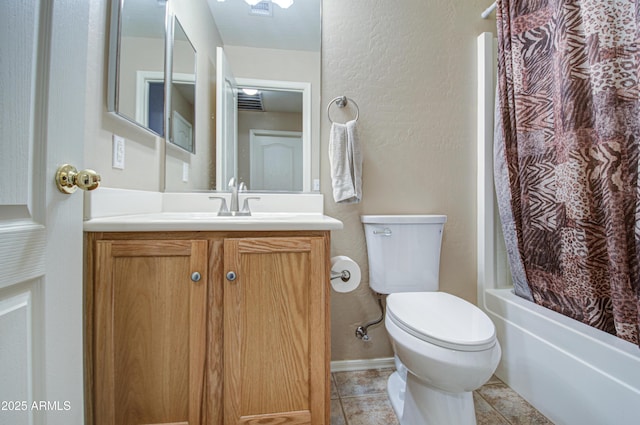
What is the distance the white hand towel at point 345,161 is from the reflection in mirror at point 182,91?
0.74 meters

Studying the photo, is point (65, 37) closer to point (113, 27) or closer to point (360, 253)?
point (113, 27)

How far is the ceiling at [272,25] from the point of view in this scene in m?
1.47

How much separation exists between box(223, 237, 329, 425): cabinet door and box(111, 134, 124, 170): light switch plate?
1.84 feet

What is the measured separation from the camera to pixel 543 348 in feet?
3.85

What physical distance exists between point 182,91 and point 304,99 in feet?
2.03

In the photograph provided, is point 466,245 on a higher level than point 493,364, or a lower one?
higher

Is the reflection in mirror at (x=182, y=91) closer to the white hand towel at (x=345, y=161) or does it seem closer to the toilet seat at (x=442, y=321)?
the white hand towel at (x=345, y=161)

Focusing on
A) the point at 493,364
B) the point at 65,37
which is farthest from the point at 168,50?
the point at 493,364

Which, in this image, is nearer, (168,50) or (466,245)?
(168,50)

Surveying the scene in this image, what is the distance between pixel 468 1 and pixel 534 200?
1206 millimetres

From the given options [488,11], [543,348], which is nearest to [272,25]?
[488,11]

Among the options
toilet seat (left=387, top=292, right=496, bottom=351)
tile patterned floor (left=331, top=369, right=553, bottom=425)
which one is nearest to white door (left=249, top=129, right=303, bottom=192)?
toilet seat (left=387, top=292, right=496, bottom=351)

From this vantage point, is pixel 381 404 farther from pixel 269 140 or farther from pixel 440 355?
pixel 269 140

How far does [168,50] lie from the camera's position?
134cm
